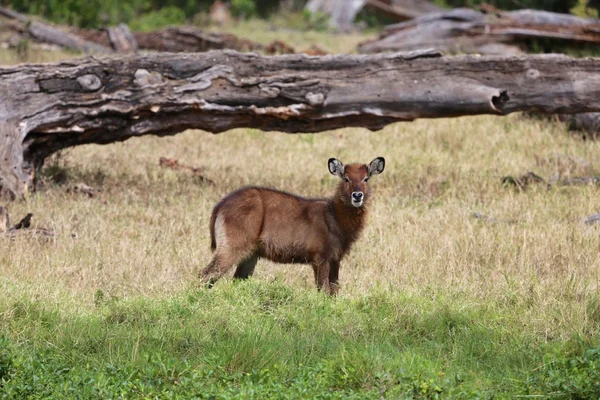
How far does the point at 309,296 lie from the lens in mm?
8203

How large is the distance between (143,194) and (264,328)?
5938 mm

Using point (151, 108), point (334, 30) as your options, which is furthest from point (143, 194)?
point (334, 30)

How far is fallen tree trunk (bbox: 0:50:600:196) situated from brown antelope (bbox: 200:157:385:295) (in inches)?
134

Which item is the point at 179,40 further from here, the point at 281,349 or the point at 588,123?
the point at 281,349

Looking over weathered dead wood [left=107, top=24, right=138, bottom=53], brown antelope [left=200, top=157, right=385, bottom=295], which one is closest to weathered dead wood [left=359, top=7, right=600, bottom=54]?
weathered dead wood [left=107, top=24, right=138, bottom=53]

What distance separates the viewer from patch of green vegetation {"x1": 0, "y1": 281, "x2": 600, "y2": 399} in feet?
19.9

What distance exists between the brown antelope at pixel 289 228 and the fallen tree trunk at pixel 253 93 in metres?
3.41

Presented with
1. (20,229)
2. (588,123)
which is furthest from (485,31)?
(20,229)

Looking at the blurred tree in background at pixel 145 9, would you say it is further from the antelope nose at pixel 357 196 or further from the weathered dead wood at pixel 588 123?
the antelope nose at pixel 357 196

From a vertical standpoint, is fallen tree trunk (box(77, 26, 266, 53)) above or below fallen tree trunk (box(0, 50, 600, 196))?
above

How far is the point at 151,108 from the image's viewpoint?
1221cm

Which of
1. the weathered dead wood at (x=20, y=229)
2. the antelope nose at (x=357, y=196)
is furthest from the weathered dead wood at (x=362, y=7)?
the antelope nose at (x=357, y=196)

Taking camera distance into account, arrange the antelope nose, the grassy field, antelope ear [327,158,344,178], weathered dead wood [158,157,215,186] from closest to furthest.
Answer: the grassy field
the antelope nose
antelope ear [327,158,344,178]
weathered dead wood [158,157,215,186]

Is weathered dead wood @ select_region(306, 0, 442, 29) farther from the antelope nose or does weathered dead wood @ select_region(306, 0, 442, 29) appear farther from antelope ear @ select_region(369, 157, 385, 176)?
the antelope nose
